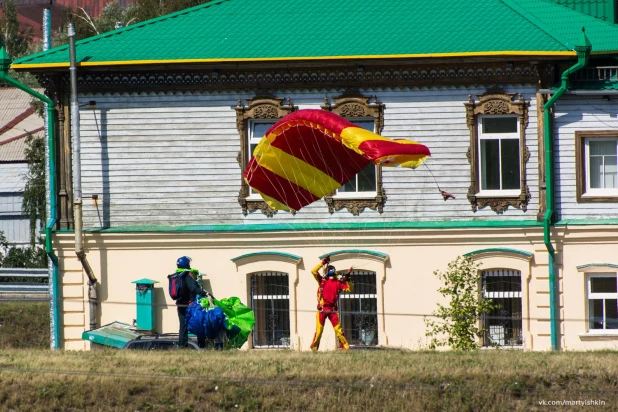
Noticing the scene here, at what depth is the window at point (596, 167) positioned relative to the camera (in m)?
24.4

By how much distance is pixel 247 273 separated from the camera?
24688 mm

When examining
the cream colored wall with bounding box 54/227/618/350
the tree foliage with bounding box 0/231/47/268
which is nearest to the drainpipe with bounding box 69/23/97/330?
the cream colored wall with bounding box 54/227/618/350

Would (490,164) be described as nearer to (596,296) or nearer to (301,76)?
(596,296)

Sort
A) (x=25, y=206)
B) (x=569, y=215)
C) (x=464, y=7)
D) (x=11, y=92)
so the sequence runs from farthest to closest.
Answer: (x=11, y=92) → (x=25, y=206) → (x=464, y=7) → (x=569, y=215)

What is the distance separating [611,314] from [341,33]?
832 cm

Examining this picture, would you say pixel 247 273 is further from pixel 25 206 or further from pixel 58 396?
pixel 25 206

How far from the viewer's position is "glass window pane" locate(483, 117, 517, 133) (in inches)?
971


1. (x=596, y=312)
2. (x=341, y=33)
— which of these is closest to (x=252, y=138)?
(x=341, y=33)

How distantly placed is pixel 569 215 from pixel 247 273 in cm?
691

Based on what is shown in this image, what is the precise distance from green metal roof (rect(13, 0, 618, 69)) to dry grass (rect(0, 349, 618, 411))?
8075 mm

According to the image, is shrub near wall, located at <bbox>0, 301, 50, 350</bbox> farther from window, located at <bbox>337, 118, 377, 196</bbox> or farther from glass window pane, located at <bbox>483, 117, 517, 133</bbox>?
glass window pane, located at <bbox>483, 117, 517, 133</bbox>

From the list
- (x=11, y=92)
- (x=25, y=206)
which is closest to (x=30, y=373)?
(x=25, y=206)

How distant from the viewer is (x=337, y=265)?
2450cm

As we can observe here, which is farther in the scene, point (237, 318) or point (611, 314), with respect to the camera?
point (611, 314)
